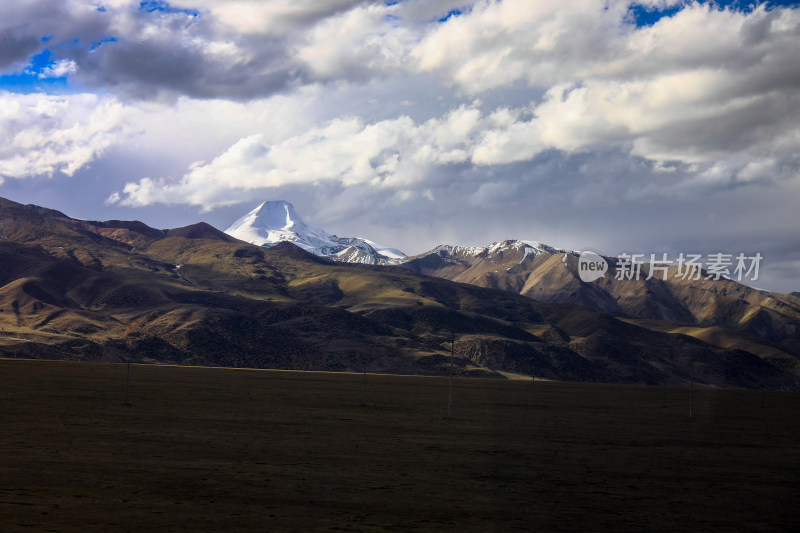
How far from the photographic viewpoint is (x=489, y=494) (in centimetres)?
2650

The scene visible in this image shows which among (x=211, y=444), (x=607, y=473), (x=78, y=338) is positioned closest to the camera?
(x=607, y=473)

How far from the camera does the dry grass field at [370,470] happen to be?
2236cm

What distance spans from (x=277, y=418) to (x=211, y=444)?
48.5ft

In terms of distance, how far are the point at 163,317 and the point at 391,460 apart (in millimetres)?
162162

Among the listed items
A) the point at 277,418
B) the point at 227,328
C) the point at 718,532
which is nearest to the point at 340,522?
the point at 718,532

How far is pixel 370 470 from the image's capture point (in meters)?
31.0

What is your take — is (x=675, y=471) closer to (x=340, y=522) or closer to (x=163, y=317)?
(x=340, y=522)

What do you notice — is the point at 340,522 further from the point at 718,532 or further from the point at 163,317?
the point at 163,317

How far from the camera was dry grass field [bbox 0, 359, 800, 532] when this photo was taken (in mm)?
22359

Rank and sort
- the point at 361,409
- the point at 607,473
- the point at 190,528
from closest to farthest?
the point at 190,528 < the point at 607,473 < the point at 361,409

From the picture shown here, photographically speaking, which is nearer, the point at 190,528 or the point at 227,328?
the point at 190,528

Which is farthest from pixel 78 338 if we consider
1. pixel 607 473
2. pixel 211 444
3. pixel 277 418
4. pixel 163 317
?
pixel 607 473

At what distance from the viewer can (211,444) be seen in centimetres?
3656

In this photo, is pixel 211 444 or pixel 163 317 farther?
pixel 163 317
